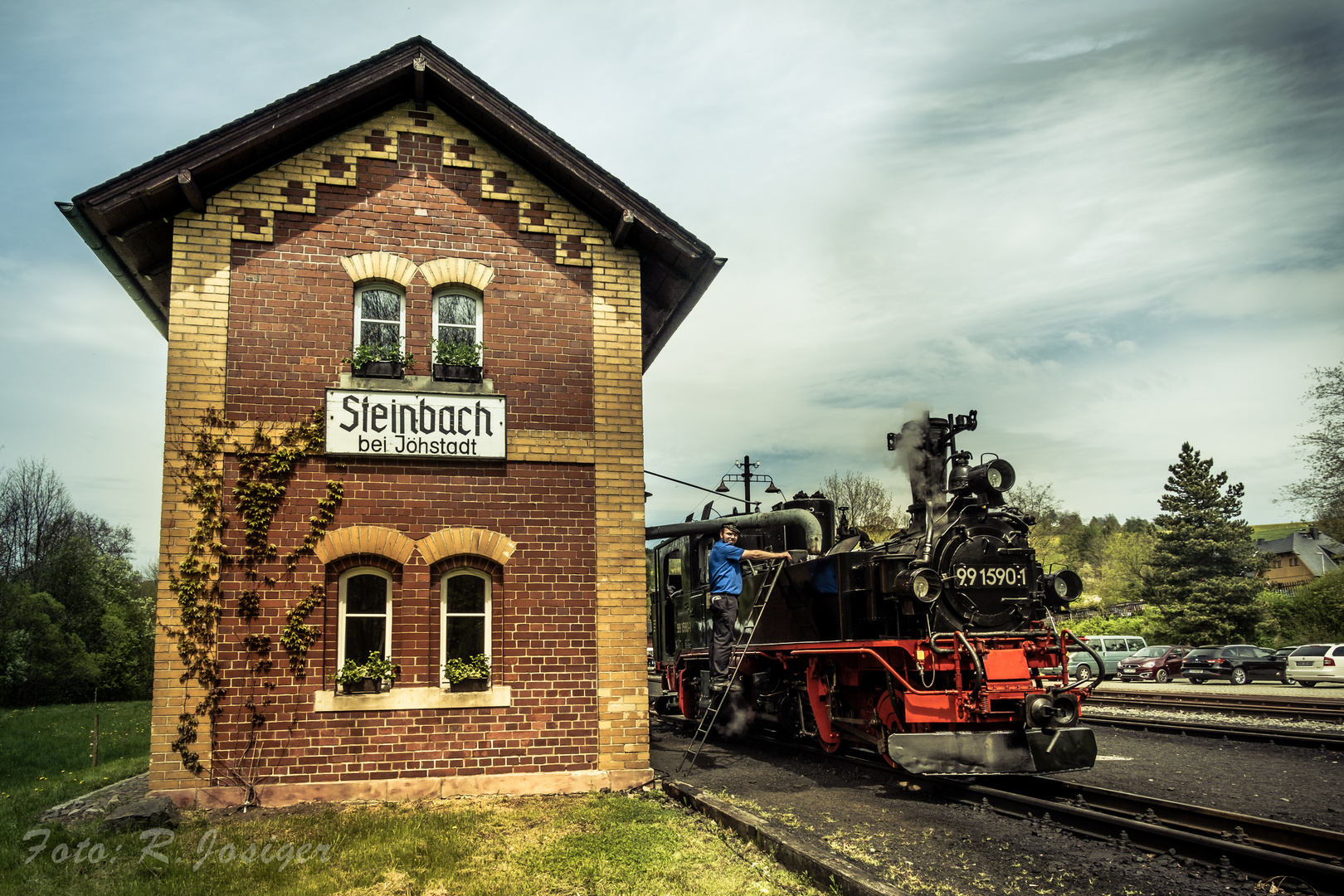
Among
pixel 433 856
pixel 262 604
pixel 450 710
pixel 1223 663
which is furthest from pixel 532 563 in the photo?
pixel 1223 663

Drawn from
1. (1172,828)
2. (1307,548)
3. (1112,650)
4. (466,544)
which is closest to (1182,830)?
(1172,828)

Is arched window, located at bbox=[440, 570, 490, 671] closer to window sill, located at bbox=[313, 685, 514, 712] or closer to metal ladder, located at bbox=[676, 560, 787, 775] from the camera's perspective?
window sill, located at bbox=[313, 685, 514, 712]

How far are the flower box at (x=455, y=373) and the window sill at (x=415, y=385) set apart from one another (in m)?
0.05

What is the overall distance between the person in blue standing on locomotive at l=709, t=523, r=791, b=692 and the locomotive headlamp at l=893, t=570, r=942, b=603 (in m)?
1.30

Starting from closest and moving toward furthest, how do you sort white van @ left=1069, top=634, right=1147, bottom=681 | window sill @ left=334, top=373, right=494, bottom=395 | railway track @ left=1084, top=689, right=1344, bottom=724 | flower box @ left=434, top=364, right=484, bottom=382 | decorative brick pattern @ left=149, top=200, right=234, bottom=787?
decorative brick pattern @ left=149, top=200, right=234, bottom=787
window sill @ left=334, top=373, right=494, bottom=395
flower box @ left=434, top=364, right=484, bottom=382
railway track @ left=1084, top=689, right=1344, bottom=724
white van @ left=1069, top=634, right=1147, bottom=681

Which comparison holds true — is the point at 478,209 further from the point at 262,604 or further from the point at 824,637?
the point at 824,637

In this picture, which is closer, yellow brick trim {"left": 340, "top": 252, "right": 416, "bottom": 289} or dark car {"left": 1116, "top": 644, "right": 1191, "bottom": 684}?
yellow brick trim {"left": 340, "top": 252, "right": 416, "bottom": 289}

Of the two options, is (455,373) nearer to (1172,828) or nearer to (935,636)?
(935,636)

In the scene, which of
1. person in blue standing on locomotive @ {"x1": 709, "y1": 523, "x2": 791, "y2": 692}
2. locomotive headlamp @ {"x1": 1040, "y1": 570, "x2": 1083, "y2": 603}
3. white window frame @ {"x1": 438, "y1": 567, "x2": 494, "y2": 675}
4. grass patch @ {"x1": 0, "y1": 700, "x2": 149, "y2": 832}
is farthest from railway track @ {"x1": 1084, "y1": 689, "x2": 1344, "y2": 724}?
grass patch @ {"x1": 0, "y1": 700, "x2": 149, "y2": 832}

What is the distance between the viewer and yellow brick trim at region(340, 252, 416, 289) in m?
9.02

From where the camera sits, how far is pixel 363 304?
9.18 meters

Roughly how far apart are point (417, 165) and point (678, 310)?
3.41 meters

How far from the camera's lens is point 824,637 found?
10.3m

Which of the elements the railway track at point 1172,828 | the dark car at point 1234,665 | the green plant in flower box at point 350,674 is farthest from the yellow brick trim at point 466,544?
the dark car at point 1234,665
